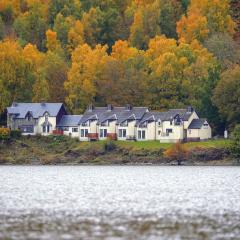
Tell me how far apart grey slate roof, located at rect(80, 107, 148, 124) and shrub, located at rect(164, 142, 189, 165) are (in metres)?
13.5

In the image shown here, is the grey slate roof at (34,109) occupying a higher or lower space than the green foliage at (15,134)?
higher

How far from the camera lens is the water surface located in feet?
162

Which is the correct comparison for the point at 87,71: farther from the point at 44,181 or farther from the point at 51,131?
the point at 44,181

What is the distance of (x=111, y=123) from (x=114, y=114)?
1.47 meters

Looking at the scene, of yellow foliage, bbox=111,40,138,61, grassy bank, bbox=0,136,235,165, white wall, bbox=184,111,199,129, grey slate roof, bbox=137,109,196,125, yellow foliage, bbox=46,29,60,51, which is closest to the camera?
grassy bank, bbox=0,136,235,165

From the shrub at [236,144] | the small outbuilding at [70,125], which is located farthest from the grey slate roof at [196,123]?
the small outbuilding at [70,125]

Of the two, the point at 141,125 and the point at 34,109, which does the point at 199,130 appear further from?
the point at 34,109

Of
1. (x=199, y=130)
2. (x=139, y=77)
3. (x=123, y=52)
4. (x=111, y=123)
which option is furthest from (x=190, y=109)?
(x=123, y=52)

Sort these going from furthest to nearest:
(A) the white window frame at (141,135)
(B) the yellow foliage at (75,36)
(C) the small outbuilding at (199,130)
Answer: (B) the yellow foliage at (75,36) < (A) the white window frame at (141,135) < (C) the small outbuilding at (199,130)

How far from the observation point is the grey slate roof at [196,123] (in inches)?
5261

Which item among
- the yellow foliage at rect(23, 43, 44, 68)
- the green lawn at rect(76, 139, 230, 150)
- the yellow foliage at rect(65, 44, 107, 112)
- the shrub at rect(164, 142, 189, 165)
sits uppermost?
the yellow foliage at rect(23, 43, 44, 68)

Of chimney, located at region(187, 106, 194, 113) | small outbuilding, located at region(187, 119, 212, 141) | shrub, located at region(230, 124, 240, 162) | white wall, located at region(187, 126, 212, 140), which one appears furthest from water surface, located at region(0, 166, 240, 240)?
chimney, located at region(187, 106, 194, 113)

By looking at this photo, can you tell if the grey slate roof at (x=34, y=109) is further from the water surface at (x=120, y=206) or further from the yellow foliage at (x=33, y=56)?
the water surface at (x=120, y=206)

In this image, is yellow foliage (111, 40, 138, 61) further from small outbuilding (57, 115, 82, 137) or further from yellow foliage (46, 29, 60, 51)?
small outbuilding (57, 115, 82, 137)
